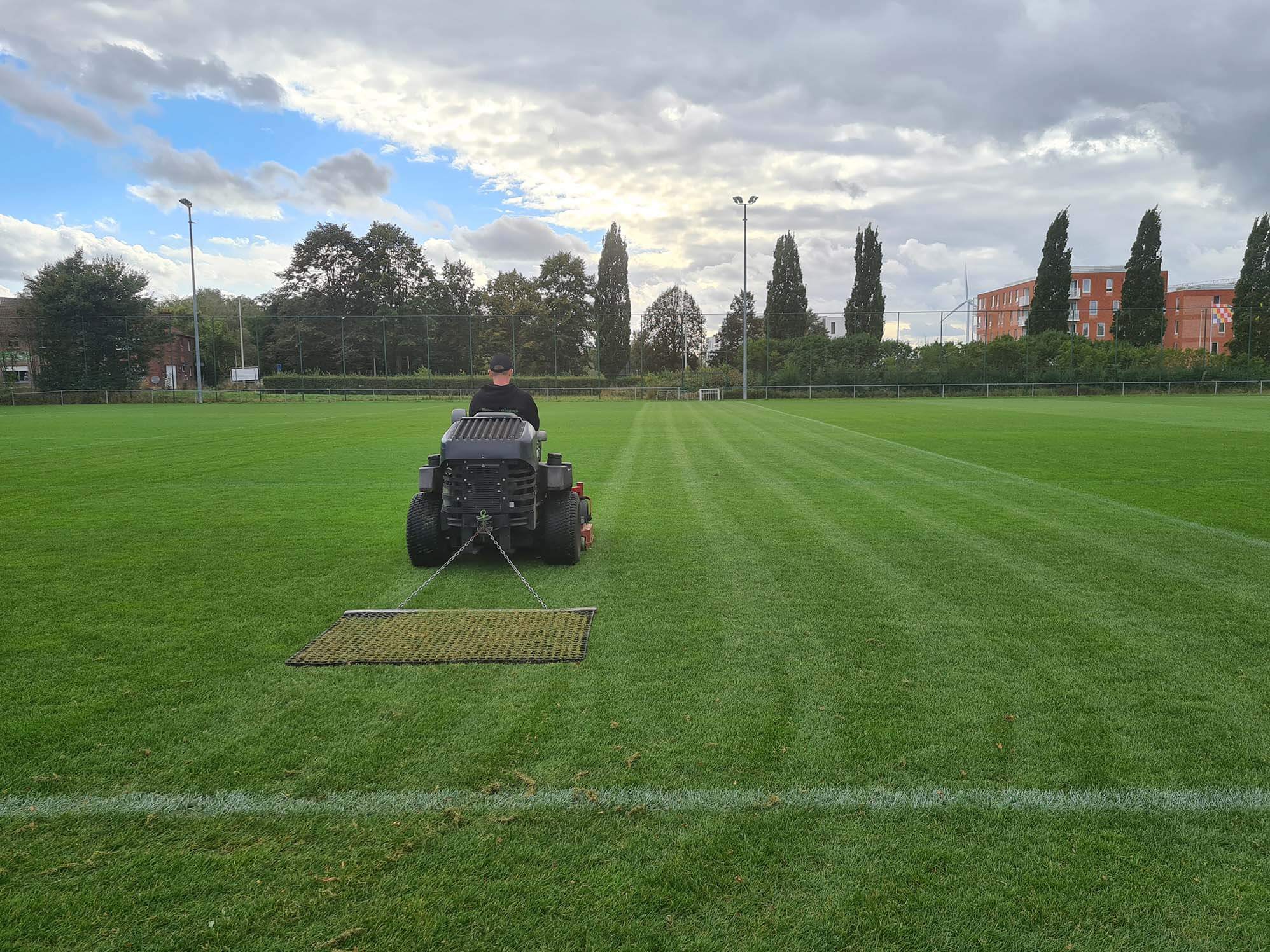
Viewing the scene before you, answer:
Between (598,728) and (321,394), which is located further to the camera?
(321,394)

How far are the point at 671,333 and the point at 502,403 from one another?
5830 centimetres

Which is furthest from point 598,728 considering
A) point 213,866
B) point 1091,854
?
point 1091,854

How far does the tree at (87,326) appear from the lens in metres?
44.6

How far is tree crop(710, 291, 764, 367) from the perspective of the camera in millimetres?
49688

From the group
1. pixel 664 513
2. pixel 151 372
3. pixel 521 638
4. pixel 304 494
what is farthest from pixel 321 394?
pixel 521 638

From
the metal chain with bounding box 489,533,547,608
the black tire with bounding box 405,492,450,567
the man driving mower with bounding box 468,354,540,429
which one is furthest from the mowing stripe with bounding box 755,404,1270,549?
the black tire with bounding box 405,492,450,567

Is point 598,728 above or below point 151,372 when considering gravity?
below

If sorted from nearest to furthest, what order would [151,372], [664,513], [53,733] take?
[53,733]
[664,513]
[151,372]

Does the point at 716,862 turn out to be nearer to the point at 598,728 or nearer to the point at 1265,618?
the point at 598,728

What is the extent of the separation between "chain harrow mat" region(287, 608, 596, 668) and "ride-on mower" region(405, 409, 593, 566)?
0.86 metres

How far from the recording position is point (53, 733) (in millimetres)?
3250

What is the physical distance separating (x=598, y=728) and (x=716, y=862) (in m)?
0.99

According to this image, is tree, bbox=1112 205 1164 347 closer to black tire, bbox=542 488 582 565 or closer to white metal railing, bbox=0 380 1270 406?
white metal railing, bbox=0 380 1270 406

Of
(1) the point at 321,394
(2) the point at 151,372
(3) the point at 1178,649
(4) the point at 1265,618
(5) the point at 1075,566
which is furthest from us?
(2) the point at 151,372
